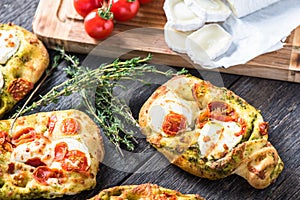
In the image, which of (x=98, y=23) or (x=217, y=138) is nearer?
(x=217, y=138)

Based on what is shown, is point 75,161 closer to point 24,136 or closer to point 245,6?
point 24,136

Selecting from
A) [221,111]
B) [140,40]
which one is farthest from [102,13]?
[221,111]

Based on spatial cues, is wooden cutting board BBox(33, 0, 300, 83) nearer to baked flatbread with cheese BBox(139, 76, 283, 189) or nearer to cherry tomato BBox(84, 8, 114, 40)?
cherry tomato BBox(84, 8, 114, 40)

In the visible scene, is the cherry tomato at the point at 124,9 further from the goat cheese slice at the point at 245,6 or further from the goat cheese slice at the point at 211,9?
the goat cheese slice at the point at 245,6

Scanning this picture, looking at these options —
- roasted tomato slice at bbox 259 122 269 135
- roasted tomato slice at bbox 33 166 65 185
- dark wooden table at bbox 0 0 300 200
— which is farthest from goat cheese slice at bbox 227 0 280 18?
roasted tomato slice at bbox 33 166 65 185

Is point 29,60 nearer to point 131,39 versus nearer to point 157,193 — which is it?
point 131,39
